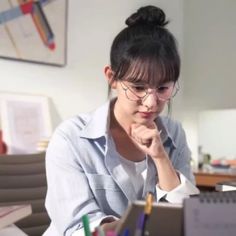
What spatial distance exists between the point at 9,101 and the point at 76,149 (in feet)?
4.13

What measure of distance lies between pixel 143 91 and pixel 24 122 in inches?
53.9

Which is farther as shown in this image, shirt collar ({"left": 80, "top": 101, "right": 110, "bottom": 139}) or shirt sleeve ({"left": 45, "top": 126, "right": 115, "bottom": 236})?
shirt collar ({"left": 80, "top": 101, "right": 110, "bottom": 139})

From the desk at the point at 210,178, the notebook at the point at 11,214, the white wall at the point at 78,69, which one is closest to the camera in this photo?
the notebook at the point at 11,214

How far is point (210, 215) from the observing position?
39 cm

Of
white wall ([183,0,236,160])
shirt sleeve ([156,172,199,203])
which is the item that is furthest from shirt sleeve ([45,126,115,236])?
white wall ([183,0,236,160])

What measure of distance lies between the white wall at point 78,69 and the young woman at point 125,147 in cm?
128

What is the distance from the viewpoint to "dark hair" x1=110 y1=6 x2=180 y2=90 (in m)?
0.85

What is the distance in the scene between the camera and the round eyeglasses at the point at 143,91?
861 mm

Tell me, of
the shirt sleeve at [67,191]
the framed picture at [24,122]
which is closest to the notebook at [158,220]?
the shirt sleeve at [67,191]

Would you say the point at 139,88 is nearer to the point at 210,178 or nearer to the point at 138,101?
the point at 138,101

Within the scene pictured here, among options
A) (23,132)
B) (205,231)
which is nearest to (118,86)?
(205,231)

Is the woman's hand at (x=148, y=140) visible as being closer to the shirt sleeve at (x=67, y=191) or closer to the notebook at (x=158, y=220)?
the shirt sleeve at (x=67, y=191)

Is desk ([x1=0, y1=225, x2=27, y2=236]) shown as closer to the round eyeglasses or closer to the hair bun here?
the round eyeglasses

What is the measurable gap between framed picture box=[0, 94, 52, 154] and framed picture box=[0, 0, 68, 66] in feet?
0.79
